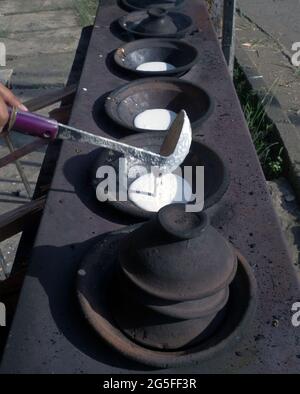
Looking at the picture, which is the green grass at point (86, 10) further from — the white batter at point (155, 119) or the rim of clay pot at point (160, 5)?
the white batter at point (155, 119)

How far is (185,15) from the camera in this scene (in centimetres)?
327

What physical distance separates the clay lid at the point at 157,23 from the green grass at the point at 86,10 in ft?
12.1

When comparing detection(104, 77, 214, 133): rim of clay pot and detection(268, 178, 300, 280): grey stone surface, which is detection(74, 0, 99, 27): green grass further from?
detection(104, 77, 214, 133): rim of clay pot

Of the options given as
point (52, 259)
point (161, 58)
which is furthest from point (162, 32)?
point (52, 259)

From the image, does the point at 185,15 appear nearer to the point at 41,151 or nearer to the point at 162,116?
the point at 162,116

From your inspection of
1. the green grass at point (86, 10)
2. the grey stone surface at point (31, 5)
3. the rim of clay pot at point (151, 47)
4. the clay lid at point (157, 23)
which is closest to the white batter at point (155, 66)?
the rim of clay pot at point (151, 47)

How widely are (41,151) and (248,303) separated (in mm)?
3314

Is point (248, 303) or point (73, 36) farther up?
point (248, 303)

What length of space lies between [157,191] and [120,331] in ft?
2.11

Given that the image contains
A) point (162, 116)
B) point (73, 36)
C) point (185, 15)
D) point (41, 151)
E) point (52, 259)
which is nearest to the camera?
point (52, 259)

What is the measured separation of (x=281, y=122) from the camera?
3.88 metres

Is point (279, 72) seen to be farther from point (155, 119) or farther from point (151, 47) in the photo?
point (155, 119)

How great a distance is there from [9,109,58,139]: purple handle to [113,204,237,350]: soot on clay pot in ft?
1.50

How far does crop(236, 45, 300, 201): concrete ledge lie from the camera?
3.56m
